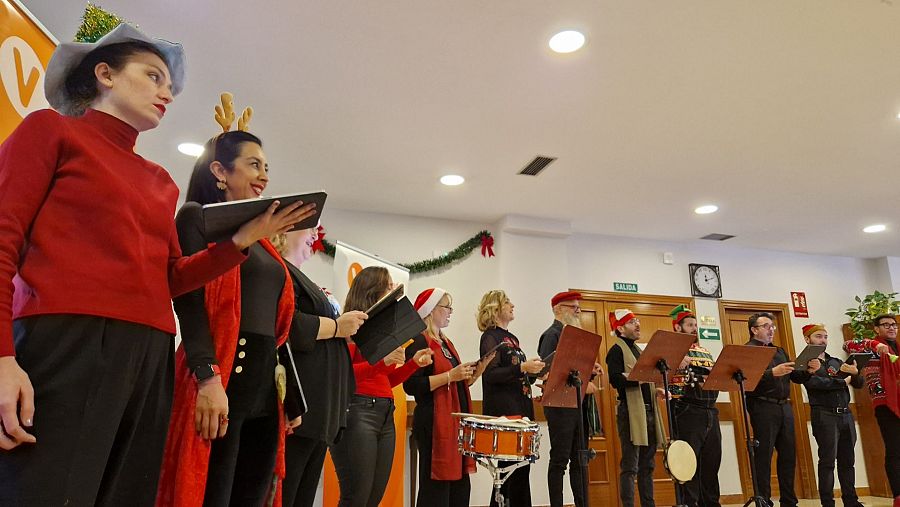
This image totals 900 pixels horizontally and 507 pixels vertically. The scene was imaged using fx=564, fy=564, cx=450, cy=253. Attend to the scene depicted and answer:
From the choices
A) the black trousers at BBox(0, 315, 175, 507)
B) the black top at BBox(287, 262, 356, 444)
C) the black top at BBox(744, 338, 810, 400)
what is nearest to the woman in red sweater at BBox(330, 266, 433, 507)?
the black top at BBox(287, 262, 356, 444)

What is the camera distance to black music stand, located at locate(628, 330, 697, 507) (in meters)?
3.73

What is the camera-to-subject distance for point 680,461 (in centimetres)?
380

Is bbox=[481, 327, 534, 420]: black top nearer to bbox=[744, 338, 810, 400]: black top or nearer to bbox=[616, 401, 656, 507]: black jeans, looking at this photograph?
bbox=[616, 401, 656, 507]: black jeans

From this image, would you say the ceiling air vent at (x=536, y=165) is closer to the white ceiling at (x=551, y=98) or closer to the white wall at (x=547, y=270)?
the white ceiling at (x=551, y=98)

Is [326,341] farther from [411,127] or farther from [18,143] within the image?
[411,127]

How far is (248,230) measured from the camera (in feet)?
3.73

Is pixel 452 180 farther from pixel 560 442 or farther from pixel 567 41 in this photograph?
pixel 560 442

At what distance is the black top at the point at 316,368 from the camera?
1.69 meters

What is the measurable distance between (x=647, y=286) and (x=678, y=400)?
7.68ft

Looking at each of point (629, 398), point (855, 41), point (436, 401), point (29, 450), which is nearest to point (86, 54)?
point (29, 450)

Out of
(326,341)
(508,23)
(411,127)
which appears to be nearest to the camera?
(326,341)

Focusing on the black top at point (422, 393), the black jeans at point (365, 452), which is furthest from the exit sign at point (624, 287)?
the black jeans at point (365, 452)

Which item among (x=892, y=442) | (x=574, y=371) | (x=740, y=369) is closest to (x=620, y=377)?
(x=740, y=369)

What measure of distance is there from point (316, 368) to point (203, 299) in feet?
1.75
